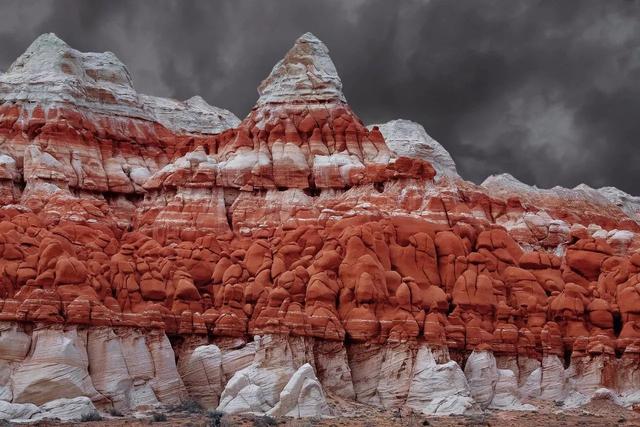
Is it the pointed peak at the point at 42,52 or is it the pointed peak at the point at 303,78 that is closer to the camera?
the pointed peak at the point at 303,78

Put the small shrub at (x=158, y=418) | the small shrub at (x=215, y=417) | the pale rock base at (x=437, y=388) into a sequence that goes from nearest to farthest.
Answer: the small shrub at (x=215, y=417) < the small shrub at (x=158, y=418) < the pale rock base at (x=437, y=388)

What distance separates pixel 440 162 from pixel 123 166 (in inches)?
1445

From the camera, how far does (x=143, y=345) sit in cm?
5550

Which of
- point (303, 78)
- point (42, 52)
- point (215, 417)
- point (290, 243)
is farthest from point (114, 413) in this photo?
point (42, 52)

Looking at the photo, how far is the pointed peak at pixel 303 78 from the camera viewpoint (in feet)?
264

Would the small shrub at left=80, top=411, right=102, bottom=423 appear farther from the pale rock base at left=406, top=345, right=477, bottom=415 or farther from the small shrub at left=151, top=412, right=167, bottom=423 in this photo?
the pale rock base at left=406, top=345, right=477, bottom=415

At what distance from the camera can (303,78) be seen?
81688 mm

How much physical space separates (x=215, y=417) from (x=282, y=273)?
47.4ft

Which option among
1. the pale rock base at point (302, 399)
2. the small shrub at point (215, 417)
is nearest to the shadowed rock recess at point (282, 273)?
the pale rock base at point (302, 399)

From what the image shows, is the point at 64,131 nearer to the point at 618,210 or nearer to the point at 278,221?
the point at 278,221

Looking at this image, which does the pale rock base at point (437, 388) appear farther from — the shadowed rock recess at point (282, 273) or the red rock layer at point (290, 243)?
the red rock layer at point (290, 243)

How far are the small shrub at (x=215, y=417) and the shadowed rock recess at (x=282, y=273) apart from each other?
244cm

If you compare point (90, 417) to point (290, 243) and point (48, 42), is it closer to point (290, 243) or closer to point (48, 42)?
point (290, 243)

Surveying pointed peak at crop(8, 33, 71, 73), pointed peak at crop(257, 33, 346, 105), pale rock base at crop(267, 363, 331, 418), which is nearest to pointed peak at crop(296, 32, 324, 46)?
pointed peak at crop(257, 33, 346, 105)
